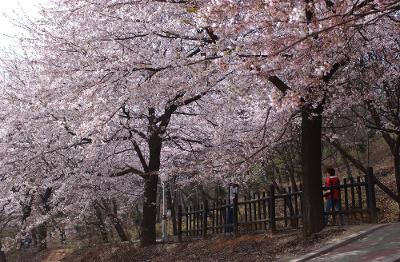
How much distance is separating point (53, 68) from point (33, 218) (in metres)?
8.56

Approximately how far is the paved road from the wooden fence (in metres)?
1.12

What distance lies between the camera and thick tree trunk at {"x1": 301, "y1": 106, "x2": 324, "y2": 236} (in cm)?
1013

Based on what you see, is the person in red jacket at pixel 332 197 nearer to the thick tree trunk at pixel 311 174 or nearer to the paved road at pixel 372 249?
the thick tree trunk at pixel 311 174

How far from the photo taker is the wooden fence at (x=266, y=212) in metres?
10.5

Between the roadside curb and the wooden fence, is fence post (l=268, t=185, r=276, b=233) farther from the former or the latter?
the roadside curb

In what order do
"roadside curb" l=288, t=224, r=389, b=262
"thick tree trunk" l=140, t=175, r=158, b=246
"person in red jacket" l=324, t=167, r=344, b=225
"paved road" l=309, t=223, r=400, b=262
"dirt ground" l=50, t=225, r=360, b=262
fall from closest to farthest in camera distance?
"paved road" l=309, t=223, r=400, b=262, "roadside curb" l=288, t=224, r=389, b=262, "dirt ground" l=50, t=225, r=360, b=262, "person in red jacket" l=324, t=167, r=344, b=225, "thick tree trunk" l=140, t=175, r=158, b=246

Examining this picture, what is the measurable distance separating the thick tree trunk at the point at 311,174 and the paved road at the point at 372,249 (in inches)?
48.1

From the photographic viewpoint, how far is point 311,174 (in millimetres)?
10203

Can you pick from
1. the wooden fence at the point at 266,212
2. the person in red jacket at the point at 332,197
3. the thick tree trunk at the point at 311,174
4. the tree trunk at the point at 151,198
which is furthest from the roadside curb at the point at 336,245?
the tree trunk at the point at 151,198

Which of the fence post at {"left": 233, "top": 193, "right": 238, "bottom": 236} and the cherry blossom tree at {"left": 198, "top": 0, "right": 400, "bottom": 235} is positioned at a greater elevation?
the cherry blossom tree at {"left": 198, "top": 0, "right": 400, "bottom": 235}

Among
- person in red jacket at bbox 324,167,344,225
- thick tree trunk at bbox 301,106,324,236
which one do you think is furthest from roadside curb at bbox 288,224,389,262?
person in red jacket at bbox 324,167,344,225

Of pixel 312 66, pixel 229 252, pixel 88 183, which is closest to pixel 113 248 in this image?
pixel 88 183

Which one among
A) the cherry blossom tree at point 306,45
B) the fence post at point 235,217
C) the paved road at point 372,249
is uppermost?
the cherry blossom tree at point 306,45

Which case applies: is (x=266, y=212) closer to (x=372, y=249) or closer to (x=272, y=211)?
(x=272, y=211)
